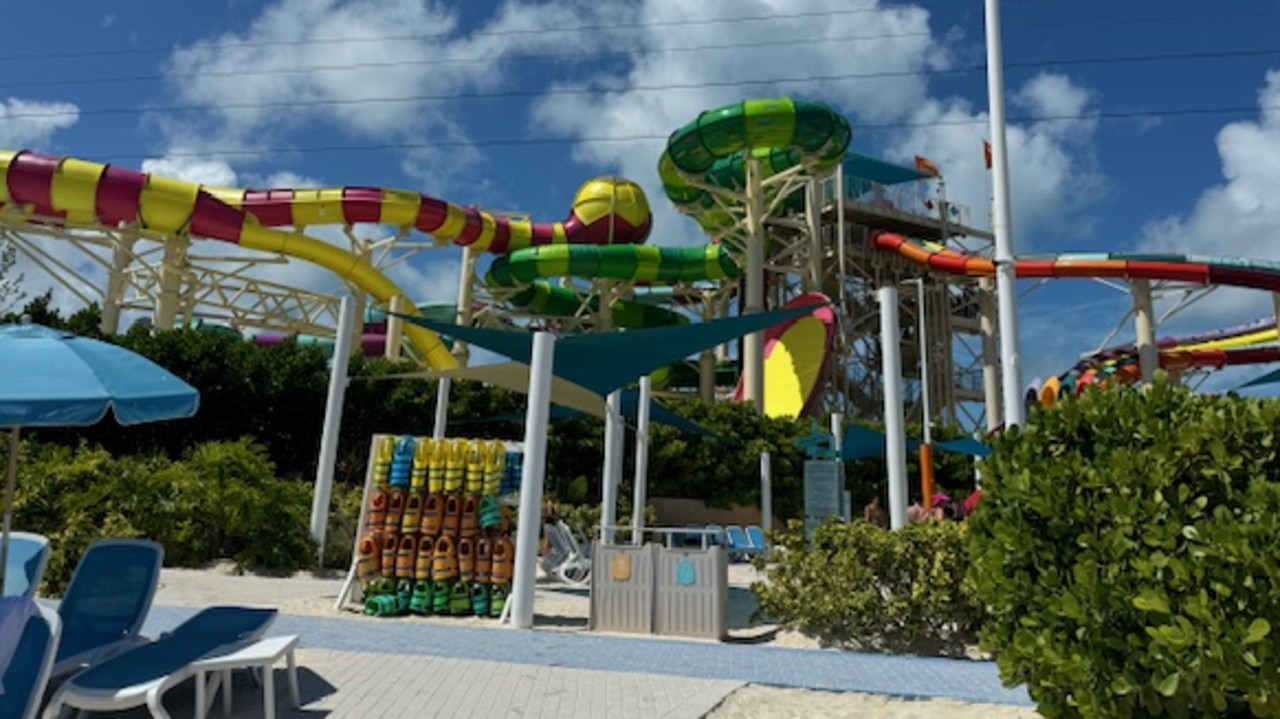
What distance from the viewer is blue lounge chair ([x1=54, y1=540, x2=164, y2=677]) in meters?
4.95

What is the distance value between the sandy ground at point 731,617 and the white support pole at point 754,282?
33.2ft

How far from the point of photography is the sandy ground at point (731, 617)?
4836 mm

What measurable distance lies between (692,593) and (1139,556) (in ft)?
16.1

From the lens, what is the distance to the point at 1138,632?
321 centimetres

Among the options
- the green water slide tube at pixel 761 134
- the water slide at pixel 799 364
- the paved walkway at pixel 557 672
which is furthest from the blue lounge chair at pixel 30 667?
the green water slide tube at pixel 761 134

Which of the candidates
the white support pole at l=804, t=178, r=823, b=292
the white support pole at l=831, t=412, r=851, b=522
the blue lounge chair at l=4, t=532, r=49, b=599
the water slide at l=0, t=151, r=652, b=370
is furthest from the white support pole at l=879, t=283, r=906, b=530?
the white support pole at l=804, t=178, r=823, b=292

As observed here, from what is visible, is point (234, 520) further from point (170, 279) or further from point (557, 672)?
point (170, 279)

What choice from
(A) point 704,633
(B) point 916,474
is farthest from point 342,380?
(B) point 916,474

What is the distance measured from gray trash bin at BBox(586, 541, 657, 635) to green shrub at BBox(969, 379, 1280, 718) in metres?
4.26

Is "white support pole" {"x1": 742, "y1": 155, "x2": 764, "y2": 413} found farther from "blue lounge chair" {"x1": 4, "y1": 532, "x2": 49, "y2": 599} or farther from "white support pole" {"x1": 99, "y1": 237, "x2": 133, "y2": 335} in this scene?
"blue lounge chair" {"x1": 4, "y1": 532, "x2": 49, "y2": 599}

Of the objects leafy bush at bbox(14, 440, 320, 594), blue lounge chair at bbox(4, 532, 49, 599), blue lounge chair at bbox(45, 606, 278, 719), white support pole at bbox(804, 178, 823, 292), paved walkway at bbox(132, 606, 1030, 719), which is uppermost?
white support pole at bbox(804, 178, 823, 292)

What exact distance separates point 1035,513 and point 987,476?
0.36 m

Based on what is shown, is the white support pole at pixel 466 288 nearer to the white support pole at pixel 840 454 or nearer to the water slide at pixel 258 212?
the water slide at pixel 258 212

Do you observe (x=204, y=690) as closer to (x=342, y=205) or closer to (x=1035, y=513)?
(x=1035, y=513)
